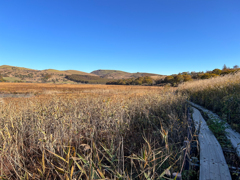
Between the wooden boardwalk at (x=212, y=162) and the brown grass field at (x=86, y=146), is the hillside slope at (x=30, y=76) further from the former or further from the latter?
the wooden boardwalk at (x=212, y=162)

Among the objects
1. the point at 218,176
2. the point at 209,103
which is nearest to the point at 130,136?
the point at 218,176

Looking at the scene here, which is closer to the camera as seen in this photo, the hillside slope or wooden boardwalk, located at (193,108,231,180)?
wooden boardwalk, located at (193,108,231,180)

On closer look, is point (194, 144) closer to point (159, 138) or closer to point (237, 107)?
point (159, 138)

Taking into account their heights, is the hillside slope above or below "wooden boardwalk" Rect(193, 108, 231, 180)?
above

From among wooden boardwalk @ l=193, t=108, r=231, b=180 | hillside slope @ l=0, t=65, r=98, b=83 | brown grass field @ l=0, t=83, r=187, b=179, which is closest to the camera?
brown grass field @ l=0, t=83, r=187, b=179

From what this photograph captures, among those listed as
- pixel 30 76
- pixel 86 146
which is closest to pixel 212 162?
pixel 86 146

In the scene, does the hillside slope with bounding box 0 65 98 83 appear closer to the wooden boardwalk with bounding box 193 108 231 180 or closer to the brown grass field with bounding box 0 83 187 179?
the brown grass field with bounding box 0 83 187 179

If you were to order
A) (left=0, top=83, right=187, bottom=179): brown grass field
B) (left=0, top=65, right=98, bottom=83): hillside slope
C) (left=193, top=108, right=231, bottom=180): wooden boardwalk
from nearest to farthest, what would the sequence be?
(left=0, top=83, right=187, bottom=179): brown grass field, (left=193, top=108, right=231, bottom=180): wooden boardwalk, (left=0, top=65, right=98, bottom=83): hillside slope

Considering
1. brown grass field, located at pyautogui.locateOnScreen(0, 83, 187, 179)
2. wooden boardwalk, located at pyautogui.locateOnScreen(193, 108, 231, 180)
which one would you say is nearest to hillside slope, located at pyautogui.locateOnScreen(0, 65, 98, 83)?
brown grass field, located at pyautogui.locateOnScreen(0, 83, 187, 179)

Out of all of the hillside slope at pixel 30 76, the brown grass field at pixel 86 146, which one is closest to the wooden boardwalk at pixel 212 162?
the brown grass field at pixel 86 146

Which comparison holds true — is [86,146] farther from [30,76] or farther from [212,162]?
[30,76]

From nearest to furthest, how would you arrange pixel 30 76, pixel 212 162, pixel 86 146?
pixel 86 146 < pixel 212 162 < pixel 30 76

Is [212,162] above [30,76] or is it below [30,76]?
below

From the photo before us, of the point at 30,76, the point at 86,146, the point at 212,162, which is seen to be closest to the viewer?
the point at 86,146
